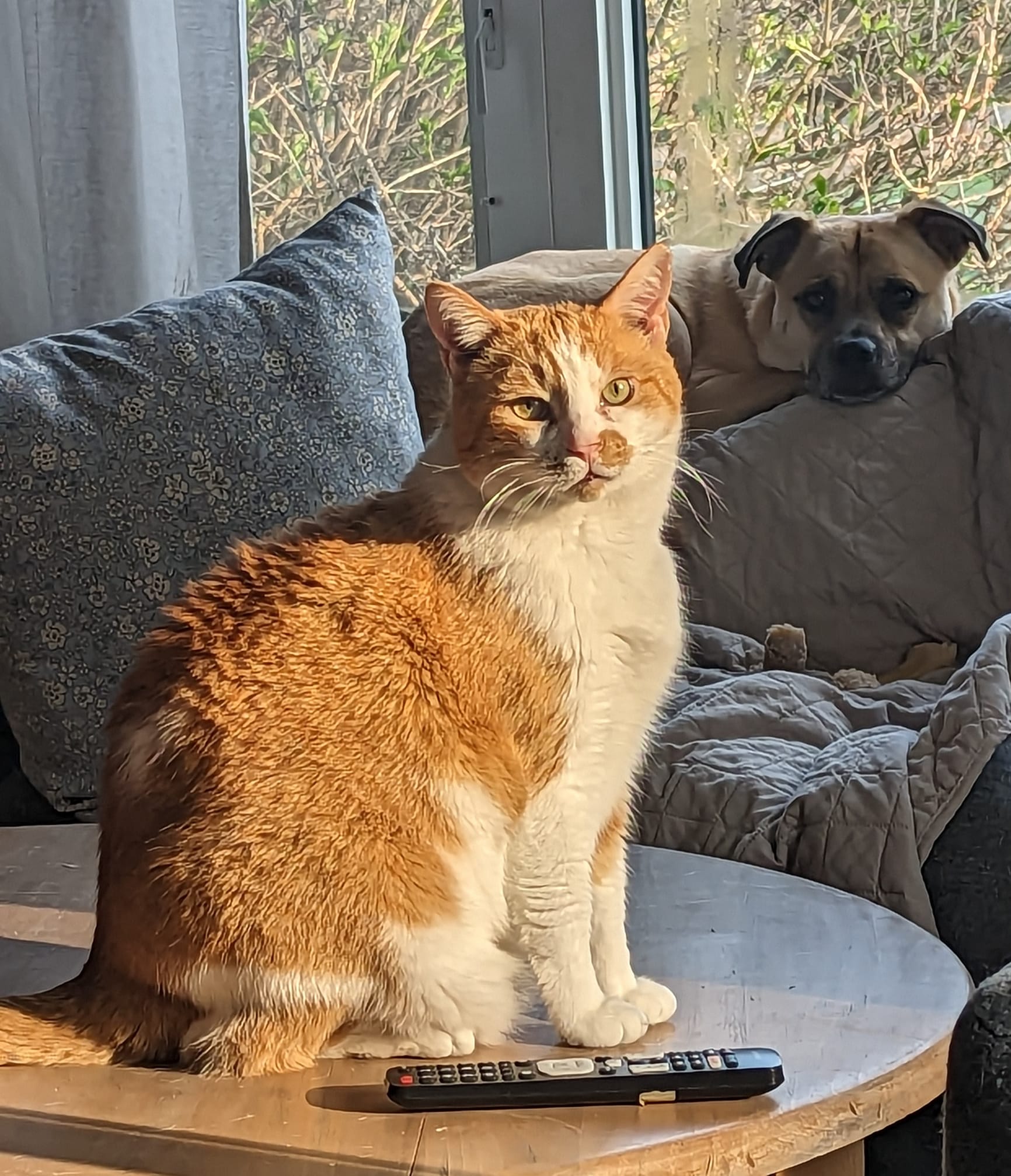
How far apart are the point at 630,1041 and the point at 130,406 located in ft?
3.09

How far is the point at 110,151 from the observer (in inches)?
75.2

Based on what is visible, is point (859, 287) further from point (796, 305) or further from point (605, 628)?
point (605, 628)

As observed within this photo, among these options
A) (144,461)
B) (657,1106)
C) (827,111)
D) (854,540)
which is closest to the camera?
(657,1106)

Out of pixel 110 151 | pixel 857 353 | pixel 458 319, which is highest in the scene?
pixel 110 151

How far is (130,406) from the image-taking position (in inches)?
59.0

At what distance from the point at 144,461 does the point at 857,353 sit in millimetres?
973

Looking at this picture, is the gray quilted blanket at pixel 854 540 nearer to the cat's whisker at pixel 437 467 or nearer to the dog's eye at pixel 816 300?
the dog's eye at pixel 816 300

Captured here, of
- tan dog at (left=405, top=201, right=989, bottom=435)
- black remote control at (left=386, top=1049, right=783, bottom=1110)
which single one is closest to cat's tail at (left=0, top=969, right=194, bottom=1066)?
black remote control at (left=386, top=1049, right=783, bottom=1110)

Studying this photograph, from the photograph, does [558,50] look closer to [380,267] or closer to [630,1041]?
[380,267]

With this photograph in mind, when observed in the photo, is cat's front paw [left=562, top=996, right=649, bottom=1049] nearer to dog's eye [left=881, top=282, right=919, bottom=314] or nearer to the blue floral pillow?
the blue floral pillow

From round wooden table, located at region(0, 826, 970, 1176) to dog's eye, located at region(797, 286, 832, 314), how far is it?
1.17 meters

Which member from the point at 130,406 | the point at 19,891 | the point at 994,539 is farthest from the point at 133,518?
the point at 994,539

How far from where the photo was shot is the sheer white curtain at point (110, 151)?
1.90 metres

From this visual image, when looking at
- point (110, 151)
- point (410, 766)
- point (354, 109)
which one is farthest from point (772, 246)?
point (410, 766)
